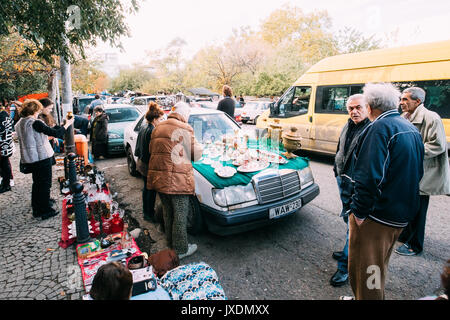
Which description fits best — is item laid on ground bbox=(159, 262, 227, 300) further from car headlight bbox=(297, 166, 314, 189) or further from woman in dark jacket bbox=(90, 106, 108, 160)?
woman in dark jacket bbox=(90, 106, 108, 160)

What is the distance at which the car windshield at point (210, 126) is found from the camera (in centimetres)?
484

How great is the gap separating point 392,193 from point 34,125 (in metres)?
4.49

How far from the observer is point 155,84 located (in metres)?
47.1

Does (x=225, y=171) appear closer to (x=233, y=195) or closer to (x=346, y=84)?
(x=233, y=195)

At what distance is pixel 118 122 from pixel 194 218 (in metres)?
7.10

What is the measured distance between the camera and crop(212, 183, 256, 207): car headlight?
3.27 m

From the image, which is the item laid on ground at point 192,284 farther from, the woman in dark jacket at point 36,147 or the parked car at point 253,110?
the parked car at point 253,110

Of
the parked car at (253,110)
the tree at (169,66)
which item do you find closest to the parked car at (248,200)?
the parked car at (253,110)

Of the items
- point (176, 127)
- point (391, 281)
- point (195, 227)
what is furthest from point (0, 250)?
point (391, 281)

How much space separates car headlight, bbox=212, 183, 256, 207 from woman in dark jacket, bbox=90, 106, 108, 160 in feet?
19.7

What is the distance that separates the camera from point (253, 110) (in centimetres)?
1788

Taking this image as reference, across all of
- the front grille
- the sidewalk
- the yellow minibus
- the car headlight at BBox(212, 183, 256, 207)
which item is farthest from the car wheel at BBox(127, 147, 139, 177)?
the front grille

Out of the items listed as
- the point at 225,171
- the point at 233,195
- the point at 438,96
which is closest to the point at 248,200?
the point at 233,195
